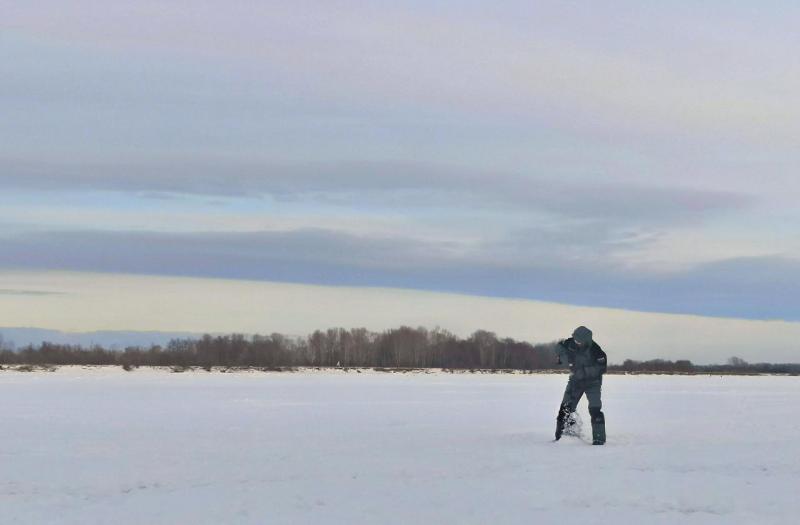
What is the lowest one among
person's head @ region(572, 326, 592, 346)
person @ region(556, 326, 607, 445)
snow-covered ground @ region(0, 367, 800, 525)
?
snow-covered ground @ region(0, 367, 800, 525)

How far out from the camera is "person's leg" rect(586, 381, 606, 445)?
13891mm

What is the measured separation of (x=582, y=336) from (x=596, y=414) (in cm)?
117

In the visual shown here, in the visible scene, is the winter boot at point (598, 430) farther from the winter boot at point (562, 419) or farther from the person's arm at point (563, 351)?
the person's arm at point (563, 351)

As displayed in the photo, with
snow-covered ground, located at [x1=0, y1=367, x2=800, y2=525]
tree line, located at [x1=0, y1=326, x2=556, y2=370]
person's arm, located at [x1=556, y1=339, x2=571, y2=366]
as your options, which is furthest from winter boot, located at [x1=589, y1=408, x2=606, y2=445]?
tree line, located at [x1=0, y1=326, x2=556, y2=370]

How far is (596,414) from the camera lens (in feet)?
46.3

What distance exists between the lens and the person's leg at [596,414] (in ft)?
45.6

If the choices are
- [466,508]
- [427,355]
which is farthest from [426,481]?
[427,355]

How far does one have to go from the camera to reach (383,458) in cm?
1222

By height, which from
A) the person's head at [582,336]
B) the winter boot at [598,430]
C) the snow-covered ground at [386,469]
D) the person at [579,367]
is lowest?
the snow-covered ground at [386,469]

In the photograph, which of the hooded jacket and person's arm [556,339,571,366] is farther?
person's arm [556,339,571,366]

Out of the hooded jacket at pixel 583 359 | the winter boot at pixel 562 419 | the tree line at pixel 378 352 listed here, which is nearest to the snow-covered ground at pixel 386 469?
the winter boot at pixel 562 419

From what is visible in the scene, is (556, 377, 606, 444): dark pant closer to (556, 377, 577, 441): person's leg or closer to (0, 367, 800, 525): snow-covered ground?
(556, 377, 577, 441): person's leg

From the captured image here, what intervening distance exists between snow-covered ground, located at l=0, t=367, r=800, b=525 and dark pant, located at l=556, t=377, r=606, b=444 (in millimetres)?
283

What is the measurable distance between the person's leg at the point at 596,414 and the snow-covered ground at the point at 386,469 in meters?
0.27
